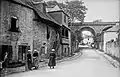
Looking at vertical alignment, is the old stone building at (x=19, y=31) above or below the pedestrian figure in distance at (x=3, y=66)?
above

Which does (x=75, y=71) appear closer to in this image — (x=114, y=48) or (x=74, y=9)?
(x=114, y=48)

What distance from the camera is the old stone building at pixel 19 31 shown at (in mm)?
11273

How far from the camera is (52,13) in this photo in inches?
1015

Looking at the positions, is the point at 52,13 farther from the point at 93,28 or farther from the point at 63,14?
the point at 93,28

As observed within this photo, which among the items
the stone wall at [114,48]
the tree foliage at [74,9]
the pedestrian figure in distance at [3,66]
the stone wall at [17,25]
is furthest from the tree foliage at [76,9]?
the pedestrian figure in distance at [3,66]

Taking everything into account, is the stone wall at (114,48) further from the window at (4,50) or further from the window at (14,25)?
the window at (4,50)

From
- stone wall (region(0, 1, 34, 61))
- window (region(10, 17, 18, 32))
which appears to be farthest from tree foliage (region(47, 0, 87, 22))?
window (region(10, 17, 18, 32))

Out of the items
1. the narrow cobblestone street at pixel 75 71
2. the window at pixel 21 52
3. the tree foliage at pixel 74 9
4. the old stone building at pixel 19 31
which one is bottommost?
the narrow cobblestone street at pixel 75 71

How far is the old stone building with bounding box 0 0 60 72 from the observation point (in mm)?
11273

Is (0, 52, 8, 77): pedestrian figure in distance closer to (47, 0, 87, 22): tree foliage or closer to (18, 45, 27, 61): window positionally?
(18, 45, 27, 61): window

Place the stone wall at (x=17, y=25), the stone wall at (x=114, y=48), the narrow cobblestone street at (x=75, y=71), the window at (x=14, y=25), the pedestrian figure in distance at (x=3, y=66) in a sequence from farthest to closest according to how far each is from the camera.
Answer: the stone wall at (x=114, y=48), the window at (x=14, y=25), the stone wall at (x=17, y=25), the narrow cobblestone street at (x=75, y=71), the pedestrian figure in distance at (x=3, y=66)

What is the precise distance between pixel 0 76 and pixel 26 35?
16.6 feet

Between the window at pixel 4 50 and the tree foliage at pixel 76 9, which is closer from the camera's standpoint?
the window at pixel 4 50

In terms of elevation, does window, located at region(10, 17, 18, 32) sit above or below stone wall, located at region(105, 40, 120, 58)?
above
